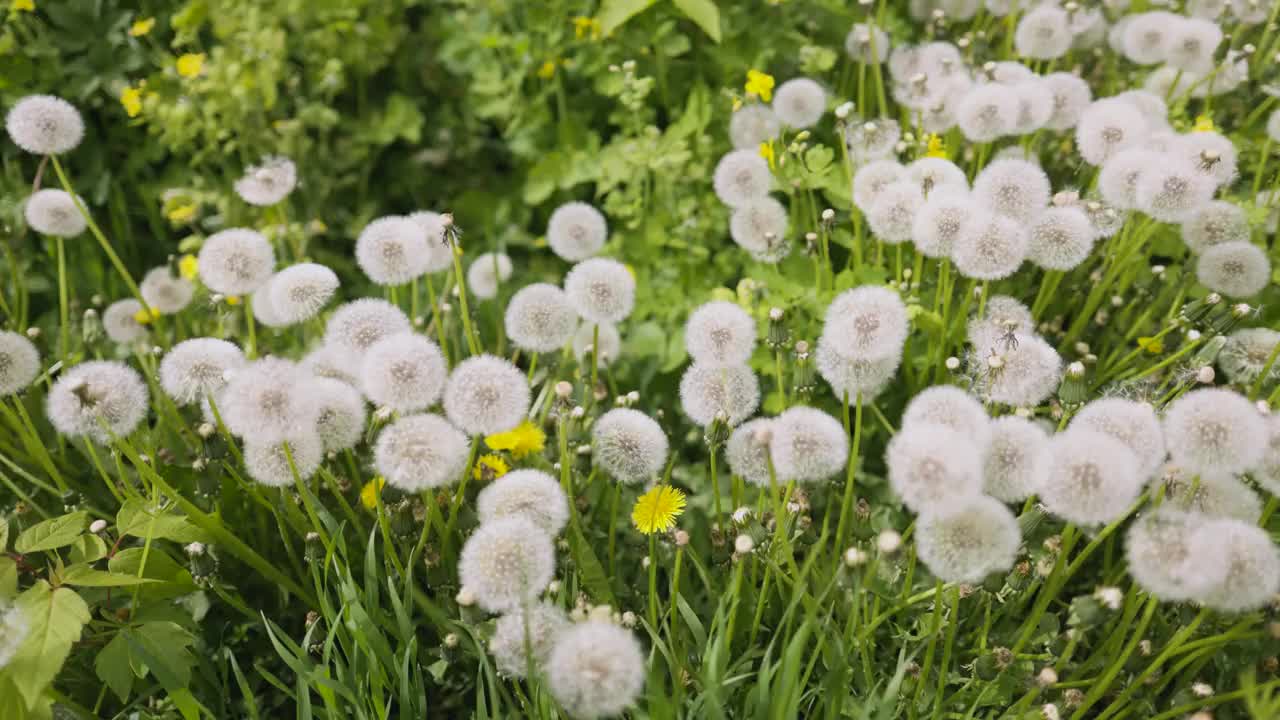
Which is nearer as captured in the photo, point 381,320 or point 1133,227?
point 381,320

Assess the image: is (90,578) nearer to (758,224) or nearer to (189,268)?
(189,268)

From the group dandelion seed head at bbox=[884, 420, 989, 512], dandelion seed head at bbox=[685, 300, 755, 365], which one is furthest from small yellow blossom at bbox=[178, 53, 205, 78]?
dandelion seed head at bbox=[884, 420, 989, 512]

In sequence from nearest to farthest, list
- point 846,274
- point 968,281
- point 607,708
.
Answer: point 607,708 < point 846,274 < point 968,281

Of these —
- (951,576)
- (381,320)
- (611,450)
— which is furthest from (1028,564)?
(381,320)

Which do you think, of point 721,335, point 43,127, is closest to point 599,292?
point 721,335

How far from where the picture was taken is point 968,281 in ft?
7.95

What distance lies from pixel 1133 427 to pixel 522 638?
1.00 m

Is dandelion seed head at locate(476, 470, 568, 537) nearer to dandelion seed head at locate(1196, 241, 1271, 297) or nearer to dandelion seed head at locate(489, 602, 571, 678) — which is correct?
dandelion seed head at locate(489, 602, 571, 678)

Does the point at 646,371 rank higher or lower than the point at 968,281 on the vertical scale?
lower

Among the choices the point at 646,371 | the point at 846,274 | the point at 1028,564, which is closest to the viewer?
the point at 1028,564

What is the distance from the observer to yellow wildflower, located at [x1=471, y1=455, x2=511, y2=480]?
77.3 inches

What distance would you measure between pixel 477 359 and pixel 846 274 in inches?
39.1

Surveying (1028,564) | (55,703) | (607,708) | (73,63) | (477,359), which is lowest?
(55,703)

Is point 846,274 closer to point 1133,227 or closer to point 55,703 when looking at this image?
point 1133,227
